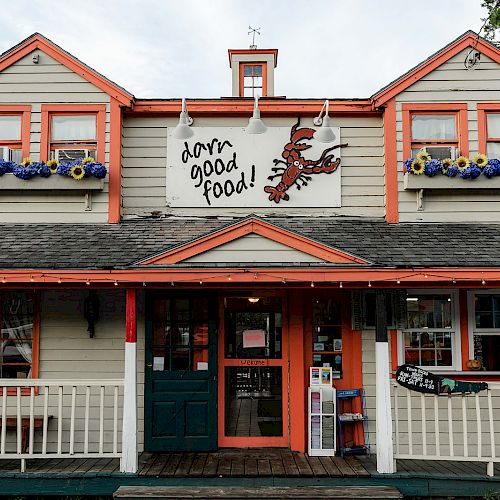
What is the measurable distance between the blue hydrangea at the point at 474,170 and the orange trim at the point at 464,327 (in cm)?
178

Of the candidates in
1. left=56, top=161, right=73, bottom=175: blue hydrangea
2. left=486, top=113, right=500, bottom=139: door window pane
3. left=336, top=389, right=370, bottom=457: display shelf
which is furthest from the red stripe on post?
left=486, top=113, right=500, bottom=139: door window pane

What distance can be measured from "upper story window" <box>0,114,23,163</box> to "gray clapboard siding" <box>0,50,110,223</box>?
0.23m

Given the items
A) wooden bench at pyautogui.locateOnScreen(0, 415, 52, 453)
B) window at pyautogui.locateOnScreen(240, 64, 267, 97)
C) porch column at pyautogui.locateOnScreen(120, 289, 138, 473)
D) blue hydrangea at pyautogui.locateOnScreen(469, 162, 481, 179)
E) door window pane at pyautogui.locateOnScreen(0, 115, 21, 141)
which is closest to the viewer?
porch column at pyautogui.locateOnScreen(120, 289, 138, 473)

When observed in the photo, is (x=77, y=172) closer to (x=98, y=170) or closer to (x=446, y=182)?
(x=98, y=170)

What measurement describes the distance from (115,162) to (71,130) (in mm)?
955

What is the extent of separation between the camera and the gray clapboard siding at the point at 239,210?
8.42m

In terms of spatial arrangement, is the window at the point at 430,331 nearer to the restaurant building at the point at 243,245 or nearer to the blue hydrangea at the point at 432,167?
the restaurant building at the point at 243,245

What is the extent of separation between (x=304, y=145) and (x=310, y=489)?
5106 mm

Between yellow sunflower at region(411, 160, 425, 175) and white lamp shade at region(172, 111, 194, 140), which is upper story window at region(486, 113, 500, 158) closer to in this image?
yellow sunflower at region(411, 160, 425, 175)

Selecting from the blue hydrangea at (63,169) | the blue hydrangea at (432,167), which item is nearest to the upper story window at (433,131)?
the blue hydrangea at (432,167)

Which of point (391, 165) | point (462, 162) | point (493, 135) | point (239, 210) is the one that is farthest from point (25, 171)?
point (493, 135)

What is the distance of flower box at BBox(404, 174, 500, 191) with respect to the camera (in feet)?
26.4

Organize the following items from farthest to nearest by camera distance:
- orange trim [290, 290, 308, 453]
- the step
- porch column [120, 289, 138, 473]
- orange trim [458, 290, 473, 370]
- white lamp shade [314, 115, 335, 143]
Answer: orange trim [458, 290, 473, 370], orange trim [290, 290, 308, 453], white lamp shade [314, 115, 335, 143], porch column [120, 289, 138, 473], the step

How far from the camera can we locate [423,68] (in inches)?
331
